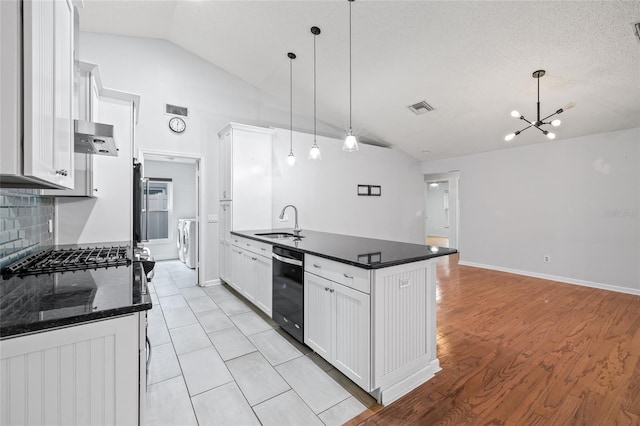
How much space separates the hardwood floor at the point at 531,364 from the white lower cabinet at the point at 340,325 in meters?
0.31

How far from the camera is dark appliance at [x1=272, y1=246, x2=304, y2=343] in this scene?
7.95ft

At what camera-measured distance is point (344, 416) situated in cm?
172

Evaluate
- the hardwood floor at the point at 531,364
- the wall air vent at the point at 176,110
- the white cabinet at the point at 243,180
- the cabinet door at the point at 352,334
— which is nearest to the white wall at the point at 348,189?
the white cabinet at the point at 243,180

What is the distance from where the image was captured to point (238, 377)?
6.88ft

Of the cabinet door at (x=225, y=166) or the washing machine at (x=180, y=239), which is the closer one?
the cabinet door at (x=225, y=166)

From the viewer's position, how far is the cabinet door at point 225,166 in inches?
168

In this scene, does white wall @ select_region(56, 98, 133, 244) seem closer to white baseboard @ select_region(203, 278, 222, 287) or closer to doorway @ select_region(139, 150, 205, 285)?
white baseboard @ select_region(203, 278, 222, 287)

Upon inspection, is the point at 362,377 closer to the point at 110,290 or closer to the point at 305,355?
the point at 305,355

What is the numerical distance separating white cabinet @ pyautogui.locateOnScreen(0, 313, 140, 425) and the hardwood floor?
4.24 ft

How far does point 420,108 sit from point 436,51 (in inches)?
52.7

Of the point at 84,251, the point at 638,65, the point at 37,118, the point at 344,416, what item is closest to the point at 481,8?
the point at 638,65

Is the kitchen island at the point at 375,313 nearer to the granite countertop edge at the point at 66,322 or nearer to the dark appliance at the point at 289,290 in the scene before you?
the dark appliance at the point at 289,290

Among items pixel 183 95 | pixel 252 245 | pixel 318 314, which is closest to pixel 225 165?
pixel 183 95

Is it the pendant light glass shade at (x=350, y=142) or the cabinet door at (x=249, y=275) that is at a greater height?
the pendant light glass shade at (x=350, y=142)
